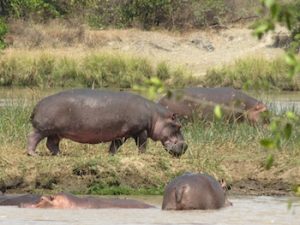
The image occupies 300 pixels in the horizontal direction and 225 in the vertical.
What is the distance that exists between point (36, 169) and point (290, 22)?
6476 millimetres

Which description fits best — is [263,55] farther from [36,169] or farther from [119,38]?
[36,169]

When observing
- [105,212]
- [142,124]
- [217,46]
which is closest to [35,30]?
[217,46]

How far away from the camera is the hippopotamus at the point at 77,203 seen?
24.4ft

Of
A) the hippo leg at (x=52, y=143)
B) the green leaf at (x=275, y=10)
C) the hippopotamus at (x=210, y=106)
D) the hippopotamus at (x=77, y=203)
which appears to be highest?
the green leaf at (x=275, y=10)

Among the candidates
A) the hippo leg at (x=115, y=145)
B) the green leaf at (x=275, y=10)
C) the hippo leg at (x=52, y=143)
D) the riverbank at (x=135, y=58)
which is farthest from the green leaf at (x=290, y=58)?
the riverbank at (x=135, y=58)

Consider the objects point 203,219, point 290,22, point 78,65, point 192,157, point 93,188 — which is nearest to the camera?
point 290,22

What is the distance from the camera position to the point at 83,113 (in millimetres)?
9680

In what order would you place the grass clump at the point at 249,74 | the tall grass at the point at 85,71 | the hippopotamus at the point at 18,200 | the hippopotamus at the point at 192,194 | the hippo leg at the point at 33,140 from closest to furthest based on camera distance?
the hippopotamus at the point at 192,194 < the hippopotamus at the point at 18,200 < the hippo leg at the point at 33,140 < the grass clump at the point at 249,74 < the tall grass at the point at 85,71

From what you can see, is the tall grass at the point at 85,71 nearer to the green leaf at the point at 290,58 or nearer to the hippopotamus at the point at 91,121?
the hippopotamus at the point at 91,121

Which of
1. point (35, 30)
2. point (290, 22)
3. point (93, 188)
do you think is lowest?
point (35, 30)

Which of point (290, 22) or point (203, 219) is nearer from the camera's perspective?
point (290, 22)

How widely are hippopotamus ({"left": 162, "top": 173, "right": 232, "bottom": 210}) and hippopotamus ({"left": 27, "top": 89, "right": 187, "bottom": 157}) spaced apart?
2105 millimetres

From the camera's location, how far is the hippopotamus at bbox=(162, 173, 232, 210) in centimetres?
739

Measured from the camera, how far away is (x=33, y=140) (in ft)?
31.5
